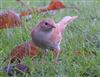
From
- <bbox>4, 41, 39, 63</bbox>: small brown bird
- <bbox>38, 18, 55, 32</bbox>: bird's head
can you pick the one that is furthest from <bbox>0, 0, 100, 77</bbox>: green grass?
<bbox>38, 18, 55, 32</bbox>: bird's head

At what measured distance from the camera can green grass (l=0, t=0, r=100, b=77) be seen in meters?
4.11

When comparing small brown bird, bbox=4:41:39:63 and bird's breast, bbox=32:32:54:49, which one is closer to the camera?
small brown bird, bbox=4:41:39:63

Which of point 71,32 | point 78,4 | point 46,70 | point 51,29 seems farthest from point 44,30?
point 78,4

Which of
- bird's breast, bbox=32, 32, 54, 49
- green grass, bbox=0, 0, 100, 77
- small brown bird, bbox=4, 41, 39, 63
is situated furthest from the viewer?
bird's breast, bbox=32, 32, 54, 49

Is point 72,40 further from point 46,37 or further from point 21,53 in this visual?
point 21,53

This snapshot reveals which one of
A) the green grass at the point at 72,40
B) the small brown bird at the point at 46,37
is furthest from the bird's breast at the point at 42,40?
the green grass at the point at 72,40

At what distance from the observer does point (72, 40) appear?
4977 millimetres

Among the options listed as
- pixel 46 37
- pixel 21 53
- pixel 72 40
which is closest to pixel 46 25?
pixel 46 37

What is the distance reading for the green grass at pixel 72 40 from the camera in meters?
4.11

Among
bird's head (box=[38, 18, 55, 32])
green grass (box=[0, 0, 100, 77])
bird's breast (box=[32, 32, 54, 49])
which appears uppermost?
bird's head (box=[38, 18, 55, 32])

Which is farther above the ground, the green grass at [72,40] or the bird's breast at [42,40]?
the bird's breast at [42,40]

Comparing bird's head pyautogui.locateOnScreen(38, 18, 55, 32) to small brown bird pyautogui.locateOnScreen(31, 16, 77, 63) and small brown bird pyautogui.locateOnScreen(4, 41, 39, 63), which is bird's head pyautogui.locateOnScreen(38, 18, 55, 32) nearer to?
small brown bird pyautogui.locateOnScreen(31, 16, 77, 63)

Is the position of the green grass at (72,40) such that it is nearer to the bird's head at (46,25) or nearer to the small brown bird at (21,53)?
the small brown bird at (21,53)

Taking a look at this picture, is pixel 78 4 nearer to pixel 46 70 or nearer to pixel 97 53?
pixel 97 53
